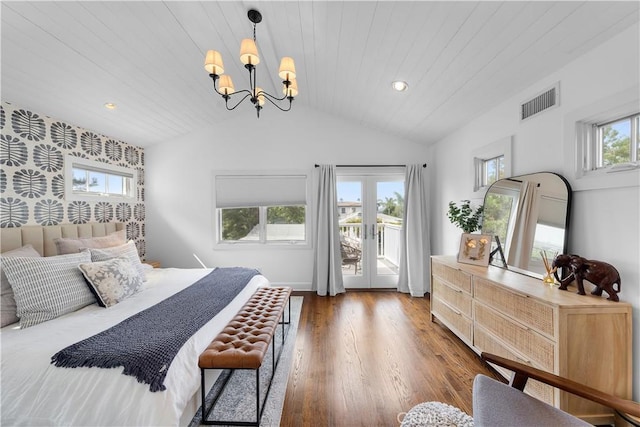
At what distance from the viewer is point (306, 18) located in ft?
7.11

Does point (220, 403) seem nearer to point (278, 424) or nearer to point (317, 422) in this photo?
point (278, 424)

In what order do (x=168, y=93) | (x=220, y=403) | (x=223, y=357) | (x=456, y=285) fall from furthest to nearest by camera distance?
(x=168, y=93) < (x=456, y=285) < (x=220, y=403) < (x=223, y=357)

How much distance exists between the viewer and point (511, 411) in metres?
1.19

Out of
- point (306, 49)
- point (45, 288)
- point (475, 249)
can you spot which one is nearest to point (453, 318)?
point (475, 249)

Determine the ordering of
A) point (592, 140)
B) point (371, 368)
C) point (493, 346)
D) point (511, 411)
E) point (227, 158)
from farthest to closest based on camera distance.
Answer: point (227, 158)
point (371, 368)
point (493, 346)
point (592, 140)
point (511, 411)

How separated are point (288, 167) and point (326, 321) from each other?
2388mm

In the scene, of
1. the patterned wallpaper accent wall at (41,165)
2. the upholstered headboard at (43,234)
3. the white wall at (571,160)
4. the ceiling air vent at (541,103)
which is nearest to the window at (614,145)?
the white wall at (571,160)

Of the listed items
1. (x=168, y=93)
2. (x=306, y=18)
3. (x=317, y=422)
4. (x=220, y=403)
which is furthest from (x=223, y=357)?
(x=168, y=93)

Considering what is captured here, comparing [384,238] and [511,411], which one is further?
[384,238]

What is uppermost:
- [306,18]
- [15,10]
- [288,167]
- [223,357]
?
[306,18]

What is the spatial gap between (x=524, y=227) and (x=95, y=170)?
4906 mm

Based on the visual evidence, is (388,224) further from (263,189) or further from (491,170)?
(263,189)

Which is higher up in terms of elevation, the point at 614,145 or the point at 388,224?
the point at 614,145

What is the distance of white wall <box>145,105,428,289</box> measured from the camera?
424 centimetres
